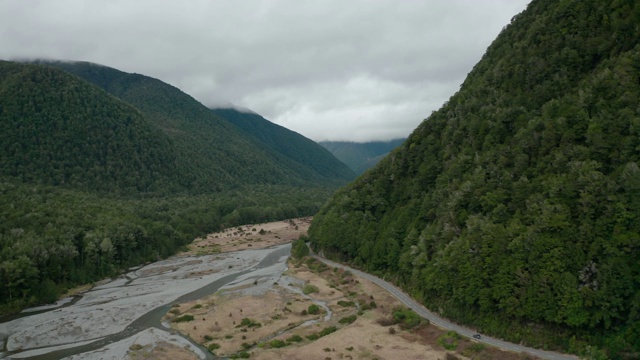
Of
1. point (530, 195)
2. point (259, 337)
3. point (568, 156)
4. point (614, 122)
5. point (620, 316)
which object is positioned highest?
point (614, 122)

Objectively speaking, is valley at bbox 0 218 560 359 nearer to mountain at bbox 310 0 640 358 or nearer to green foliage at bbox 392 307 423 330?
green foliage at bbox 392 307 423 330

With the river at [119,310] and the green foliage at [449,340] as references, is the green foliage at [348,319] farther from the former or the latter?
the river at [119,310]

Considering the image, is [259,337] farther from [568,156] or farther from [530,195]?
[568,156]

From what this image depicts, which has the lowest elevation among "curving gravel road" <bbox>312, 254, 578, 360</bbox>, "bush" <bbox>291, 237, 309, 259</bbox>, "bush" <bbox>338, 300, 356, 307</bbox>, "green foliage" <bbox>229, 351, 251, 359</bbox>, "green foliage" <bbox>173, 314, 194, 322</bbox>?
"green foliage" <bbox>229, 351, 251, 359</bbox>

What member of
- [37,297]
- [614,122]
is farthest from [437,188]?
[37,297]

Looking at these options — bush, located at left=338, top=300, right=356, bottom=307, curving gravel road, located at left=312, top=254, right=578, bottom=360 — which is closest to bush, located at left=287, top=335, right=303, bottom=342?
bush, located at left=338, top=300, right=356, bottom=307
